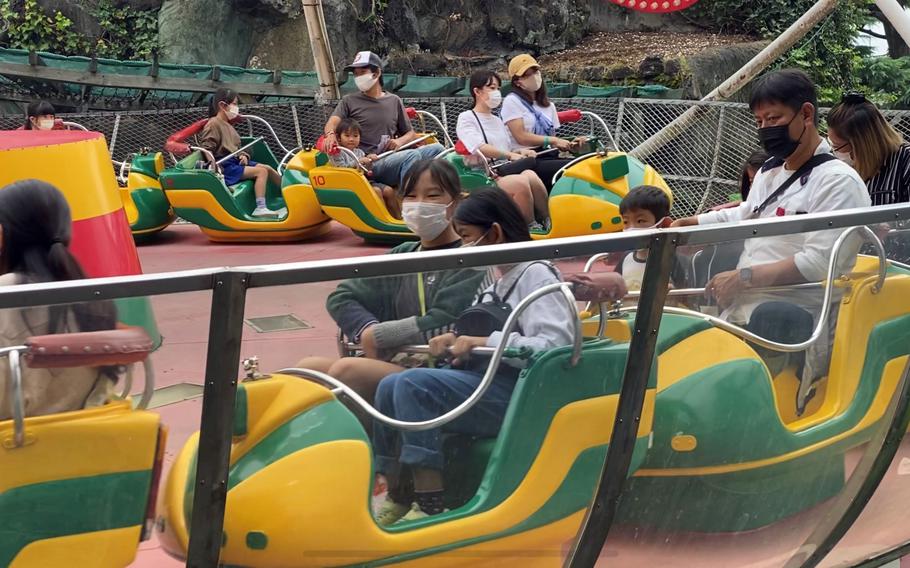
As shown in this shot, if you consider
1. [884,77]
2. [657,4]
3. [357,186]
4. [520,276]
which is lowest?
[884,77]

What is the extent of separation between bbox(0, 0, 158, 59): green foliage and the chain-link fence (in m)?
6.93

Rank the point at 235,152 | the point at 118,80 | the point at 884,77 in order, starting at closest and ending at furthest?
the point at 235,152
the point at 118,80
the point at 884,77

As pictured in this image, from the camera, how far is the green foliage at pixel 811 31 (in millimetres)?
19125

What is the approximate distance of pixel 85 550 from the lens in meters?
1.86

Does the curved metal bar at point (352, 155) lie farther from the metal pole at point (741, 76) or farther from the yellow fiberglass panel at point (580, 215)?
the metal pole at point (741, 76)

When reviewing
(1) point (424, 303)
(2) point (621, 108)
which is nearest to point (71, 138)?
(1) point (424, 303)

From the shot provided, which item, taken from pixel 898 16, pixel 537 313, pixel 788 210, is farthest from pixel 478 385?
pixel 898 16

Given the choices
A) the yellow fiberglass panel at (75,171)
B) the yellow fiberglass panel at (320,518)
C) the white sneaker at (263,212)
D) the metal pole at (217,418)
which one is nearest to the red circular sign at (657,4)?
the white sneaker at (263,212)

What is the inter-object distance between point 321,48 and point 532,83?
4134 millimetres

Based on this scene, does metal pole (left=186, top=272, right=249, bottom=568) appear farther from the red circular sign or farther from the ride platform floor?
the red circular sign

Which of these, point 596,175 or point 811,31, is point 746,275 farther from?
point 811,31

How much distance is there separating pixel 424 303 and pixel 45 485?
71cm

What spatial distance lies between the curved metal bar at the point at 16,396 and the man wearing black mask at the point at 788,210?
135cm

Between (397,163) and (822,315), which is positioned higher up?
(822,315)
